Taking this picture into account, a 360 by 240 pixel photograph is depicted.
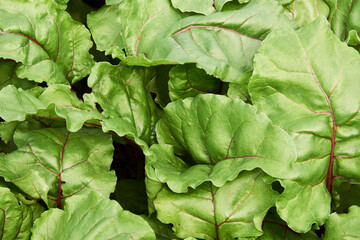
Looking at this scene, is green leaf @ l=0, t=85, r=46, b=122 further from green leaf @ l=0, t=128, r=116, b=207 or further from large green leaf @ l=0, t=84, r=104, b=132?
green leaf @ l=0, t=128, r=116, b=207

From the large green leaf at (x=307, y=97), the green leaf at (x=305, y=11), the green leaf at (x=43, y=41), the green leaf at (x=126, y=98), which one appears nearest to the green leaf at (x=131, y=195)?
the green leaf at (x=126, y=98)

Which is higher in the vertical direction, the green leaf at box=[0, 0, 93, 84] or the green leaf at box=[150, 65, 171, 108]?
the green leaf at box=[0, 0, 93, 84]

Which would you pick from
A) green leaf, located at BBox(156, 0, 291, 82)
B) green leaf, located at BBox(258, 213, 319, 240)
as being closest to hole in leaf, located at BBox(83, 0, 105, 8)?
green leaf, located at BBox(156, 0, 291, 82)

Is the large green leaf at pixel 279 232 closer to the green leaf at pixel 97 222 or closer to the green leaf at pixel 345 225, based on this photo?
the green leaf at pixel 345 225

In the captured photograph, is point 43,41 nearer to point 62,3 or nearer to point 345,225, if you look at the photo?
point 62,3

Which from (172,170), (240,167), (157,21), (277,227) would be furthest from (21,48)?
(277,227)

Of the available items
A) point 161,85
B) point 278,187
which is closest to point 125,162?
point 161,85
